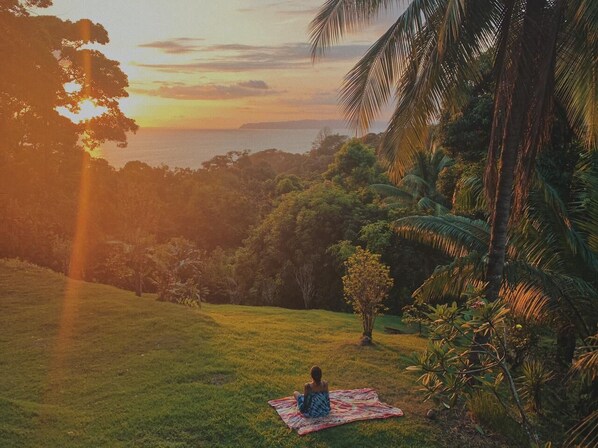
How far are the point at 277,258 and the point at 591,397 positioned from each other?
676 inches

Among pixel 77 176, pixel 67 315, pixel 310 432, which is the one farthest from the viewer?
pixel 77 176

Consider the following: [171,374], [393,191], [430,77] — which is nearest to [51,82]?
[171,374]

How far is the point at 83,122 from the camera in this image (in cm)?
1589

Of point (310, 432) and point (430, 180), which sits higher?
point (430, 180)

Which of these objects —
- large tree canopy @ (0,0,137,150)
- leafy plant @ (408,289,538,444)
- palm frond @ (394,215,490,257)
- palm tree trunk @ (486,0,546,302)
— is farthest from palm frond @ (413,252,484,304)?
large tree canopy @ (0,0,137,150)

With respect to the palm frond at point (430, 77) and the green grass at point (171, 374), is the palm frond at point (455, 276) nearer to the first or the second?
the green grass at point (171, 374)

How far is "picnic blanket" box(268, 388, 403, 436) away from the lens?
24.1 ft

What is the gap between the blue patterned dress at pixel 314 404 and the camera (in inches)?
296

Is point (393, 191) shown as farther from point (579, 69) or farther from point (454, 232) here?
point (579, 69)

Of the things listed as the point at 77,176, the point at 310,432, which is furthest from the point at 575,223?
the point at 77,176

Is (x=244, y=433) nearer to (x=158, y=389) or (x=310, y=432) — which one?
(x=310, y=432)

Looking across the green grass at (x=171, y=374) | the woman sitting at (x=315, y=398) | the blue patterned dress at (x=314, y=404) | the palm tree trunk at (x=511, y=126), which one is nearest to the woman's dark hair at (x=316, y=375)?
the woman sitting at (x=315, y=398)

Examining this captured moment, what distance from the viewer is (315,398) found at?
752 centimetres

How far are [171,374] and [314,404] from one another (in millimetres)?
3151
